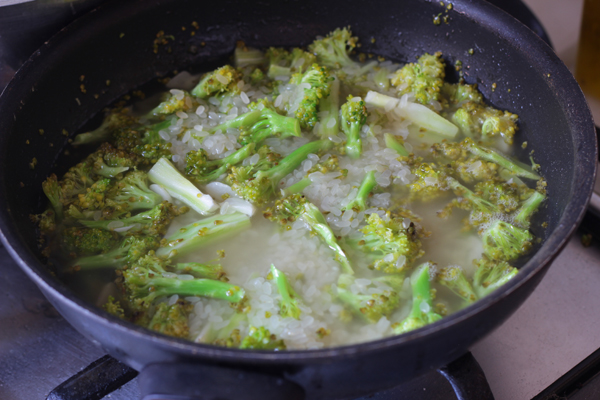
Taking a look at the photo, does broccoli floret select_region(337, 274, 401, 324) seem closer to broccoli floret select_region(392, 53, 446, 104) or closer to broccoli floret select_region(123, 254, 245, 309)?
broccoli floret select_region(123, 254, 245, 309)

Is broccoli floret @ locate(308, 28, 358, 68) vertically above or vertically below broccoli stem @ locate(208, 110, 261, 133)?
above

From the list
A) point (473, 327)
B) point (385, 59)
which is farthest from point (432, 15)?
point (473, 327)

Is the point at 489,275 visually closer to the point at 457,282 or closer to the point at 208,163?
the point at 457,282

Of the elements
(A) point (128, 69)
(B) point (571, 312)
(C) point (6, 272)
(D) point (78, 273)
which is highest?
(A) point (128, 69)

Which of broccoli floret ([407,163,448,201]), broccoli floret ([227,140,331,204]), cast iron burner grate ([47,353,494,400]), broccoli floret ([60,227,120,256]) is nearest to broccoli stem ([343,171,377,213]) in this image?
broccoli floret ([407,163,448,201])

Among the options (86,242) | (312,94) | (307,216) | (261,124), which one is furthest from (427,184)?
(86,242)

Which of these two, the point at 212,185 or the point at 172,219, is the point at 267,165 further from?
the point at 172,219
